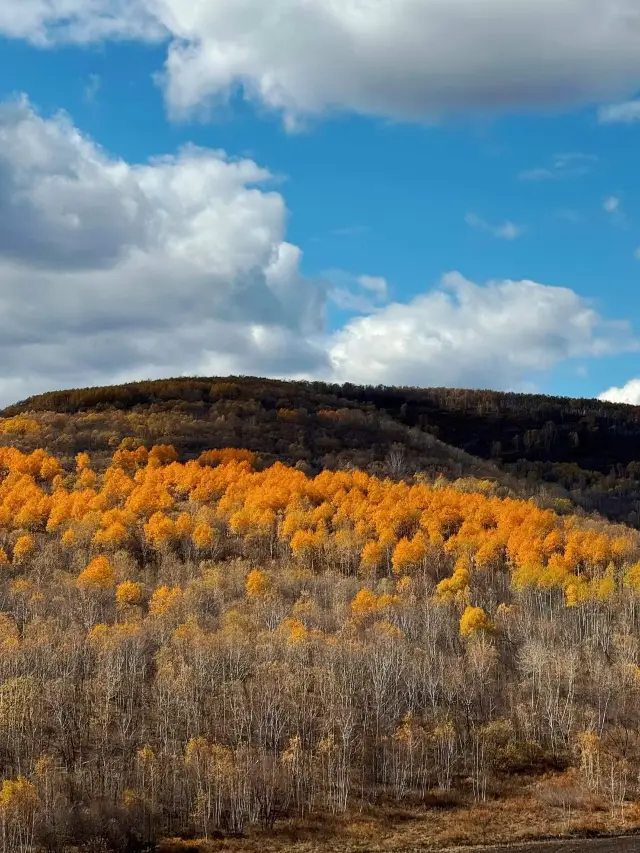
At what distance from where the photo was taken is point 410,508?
11756cm

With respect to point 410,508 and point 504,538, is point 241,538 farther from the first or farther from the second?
point 504,538

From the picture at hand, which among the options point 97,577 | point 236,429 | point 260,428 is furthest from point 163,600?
point 260,428

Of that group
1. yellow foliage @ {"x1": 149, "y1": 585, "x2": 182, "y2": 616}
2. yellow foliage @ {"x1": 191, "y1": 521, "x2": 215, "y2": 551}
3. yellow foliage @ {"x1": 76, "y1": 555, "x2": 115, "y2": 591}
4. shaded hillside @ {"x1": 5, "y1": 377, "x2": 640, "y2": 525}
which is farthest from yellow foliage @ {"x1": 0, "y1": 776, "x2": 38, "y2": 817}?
shaded hillside @ {"x1": 5, "y1": 377, "x2": 640, "y2": 525}

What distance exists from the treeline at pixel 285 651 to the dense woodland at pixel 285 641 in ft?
0.78

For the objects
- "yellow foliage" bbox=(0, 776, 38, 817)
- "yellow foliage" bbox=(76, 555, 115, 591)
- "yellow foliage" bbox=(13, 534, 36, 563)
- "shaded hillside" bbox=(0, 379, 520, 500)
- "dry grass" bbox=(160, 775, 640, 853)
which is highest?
"shaded hillside" bbox=(0, 379, 520, 500)

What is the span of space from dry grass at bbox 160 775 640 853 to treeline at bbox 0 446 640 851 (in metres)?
0.96

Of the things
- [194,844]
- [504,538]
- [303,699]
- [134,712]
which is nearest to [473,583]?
[504,538]

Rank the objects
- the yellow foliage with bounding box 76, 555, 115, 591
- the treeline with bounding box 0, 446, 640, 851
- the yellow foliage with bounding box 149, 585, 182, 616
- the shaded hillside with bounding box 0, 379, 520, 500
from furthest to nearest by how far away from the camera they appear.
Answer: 1. the shaded hillside with bounding box 0, 379, 520, 500
2. the yellow foliage with bounding box 76, 555, 115, 591
3. the yellow foliage with bounding box 149, 585, 182, 616
4. the treeline with bounding box 0, 446, 640, 851

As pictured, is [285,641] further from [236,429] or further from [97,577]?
[236,429]

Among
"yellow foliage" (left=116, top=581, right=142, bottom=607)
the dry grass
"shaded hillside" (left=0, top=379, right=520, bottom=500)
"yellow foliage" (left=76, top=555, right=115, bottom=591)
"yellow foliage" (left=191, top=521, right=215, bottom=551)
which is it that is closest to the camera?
the dry grass

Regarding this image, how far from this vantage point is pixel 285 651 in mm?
74250

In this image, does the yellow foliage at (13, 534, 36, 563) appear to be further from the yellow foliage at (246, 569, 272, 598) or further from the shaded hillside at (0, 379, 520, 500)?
the shaded hillside at (0, 379, 520, 500)

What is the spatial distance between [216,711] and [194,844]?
14.8 meters

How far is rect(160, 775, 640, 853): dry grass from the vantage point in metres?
53.1
